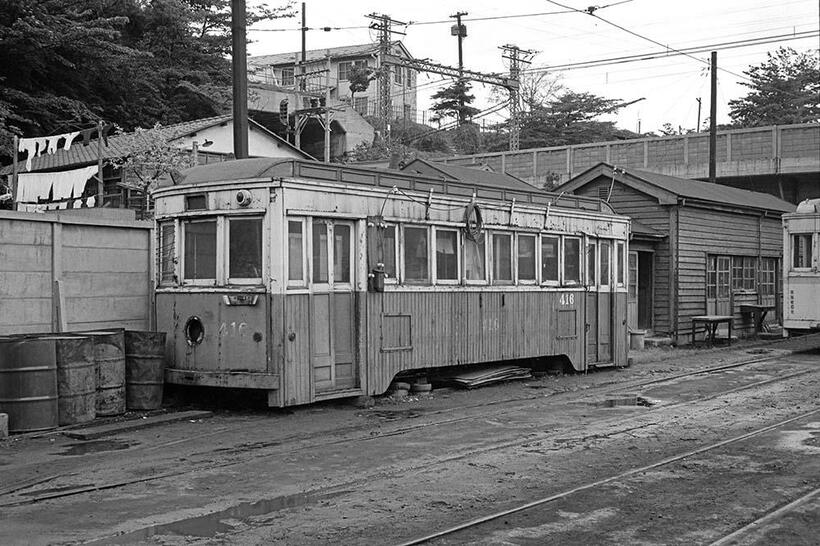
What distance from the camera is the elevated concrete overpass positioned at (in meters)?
34.2

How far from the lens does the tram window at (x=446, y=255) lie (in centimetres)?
1380

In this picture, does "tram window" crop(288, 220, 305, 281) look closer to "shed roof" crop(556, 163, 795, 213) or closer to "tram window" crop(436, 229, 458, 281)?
"tram window" crop(436, 229, 458, 281)

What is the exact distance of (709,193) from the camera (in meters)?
26.8

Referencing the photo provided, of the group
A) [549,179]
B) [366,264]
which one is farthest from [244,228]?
[549,179]

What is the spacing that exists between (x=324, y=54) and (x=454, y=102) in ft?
66.5

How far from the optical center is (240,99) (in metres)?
15.7

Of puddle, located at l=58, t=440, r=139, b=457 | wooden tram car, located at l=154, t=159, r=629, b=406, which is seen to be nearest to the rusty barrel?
wooden tram car, located at l=154, t=159, r=629, b=406

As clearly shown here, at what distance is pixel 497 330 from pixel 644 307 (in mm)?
11393

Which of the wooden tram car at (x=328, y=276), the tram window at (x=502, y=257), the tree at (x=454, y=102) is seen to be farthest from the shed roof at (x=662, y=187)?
the tree at (x=454, y=102)

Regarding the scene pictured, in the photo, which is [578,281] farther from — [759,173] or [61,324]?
[759,173]

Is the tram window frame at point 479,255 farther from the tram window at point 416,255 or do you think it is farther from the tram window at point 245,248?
the tram window at point 245,248

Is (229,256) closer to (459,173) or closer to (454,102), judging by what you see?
(459,173)

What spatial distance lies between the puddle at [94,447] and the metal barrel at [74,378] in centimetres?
86

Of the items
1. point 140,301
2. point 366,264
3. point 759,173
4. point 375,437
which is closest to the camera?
point 375,437
